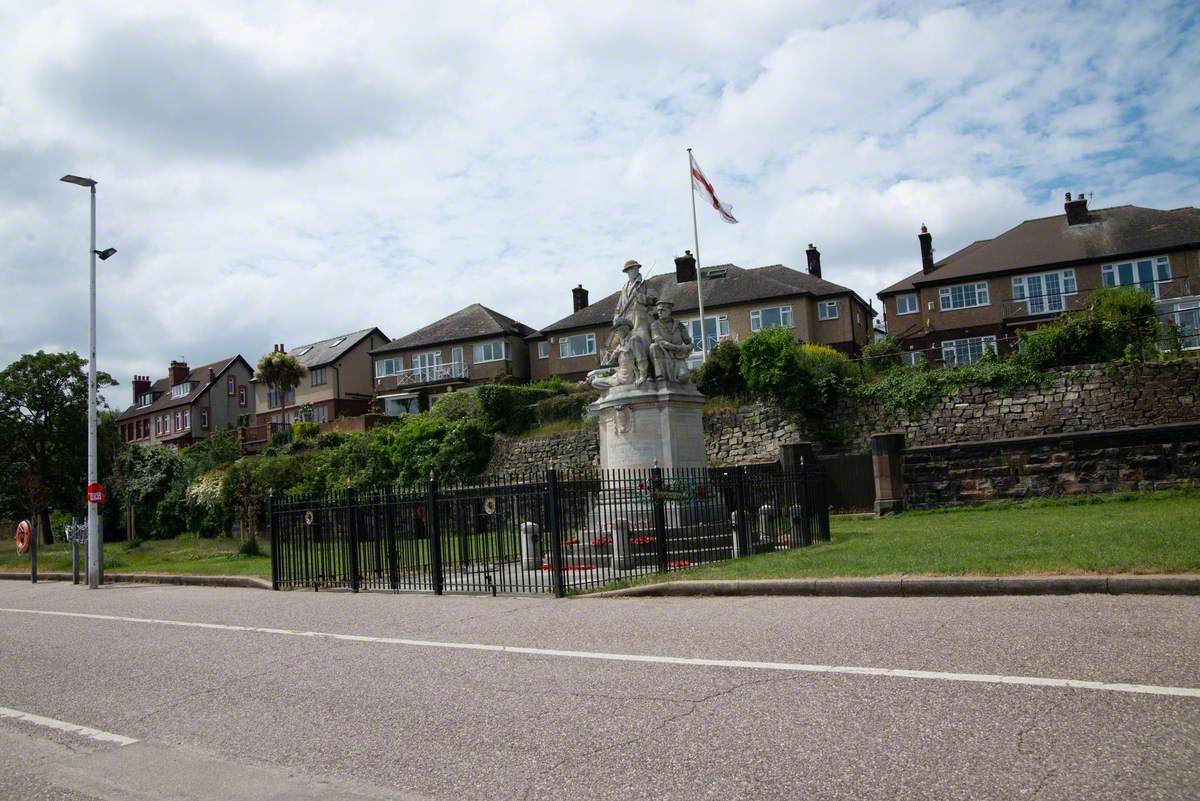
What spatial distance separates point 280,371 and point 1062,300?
47.8 metres

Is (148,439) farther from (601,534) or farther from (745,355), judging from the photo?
(601,534)

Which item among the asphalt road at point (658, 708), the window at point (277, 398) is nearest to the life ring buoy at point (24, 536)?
the asphalt road at point (658, 708)

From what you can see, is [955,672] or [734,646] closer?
[955,672]

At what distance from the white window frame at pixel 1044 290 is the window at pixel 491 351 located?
30453mm

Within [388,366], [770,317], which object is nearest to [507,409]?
[770,317]

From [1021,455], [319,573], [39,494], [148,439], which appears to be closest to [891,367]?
[1021,455]

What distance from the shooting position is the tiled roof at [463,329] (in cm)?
5991

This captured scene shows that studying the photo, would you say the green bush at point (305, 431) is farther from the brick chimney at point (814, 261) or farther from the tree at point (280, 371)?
the brick chimney at point (814, 261)

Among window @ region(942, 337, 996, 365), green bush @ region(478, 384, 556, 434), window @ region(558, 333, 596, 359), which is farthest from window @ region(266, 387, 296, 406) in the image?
window @ region(942, 337, 996, 365)

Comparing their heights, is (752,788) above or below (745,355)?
below

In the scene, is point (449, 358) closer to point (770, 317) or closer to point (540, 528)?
point (770, 317)

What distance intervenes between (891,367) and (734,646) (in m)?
27.6

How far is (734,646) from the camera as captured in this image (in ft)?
25.5

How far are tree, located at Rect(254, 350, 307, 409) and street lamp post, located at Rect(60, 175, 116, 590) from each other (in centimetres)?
3949
